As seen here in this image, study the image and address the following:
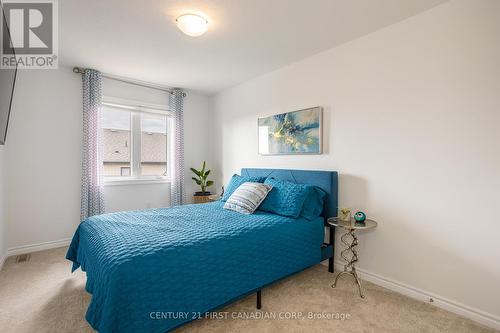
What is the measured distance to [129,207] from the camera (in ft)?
12.8

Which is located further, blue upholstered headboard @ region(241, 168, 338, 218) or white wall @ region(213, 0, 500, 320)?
blue upholstered headboard @ region(241, 168, 338, 218)

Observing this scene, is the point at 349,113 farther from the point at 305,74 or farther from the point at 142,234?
the point at 142,234

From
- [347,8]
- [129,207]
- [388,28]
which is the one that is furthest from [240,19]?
[129,207]

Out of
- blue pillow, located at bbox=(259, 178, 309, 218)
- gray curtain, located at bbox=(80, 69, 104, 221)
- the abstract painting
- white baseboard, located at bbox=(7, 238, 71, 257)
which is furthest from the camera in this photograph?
→ gray curtain, located at bbox=(80, 69, 104, 221)

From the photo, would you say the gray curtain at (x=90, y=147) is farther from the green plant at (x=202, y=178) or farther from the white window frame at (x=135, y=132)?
the green plant at (x=202, y=178)

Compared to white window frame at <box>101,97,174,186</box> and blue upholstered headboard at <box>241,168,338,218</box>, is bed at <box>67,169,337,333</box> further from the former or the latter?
white window frame at <box>101,97,174,186</box>

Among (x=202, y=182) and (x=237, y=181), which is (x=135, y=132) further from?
(x=237, y=181)

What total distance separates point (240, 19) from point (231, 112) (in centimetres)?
212

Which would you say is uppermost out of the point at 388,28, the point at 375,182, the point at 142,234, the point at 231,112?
the point at 388,28

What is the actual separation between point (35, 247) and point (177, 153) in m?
2.29

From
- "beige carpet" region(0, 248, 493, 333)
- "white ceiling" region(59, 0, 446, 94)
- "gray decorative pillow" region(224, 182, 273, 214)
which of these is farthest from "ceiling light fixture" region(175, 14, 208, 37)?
"beige carpet" region(0, 248, 493, 333)

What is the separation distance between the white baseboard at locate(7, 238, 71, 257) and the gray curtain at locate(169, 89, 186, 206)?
159cm

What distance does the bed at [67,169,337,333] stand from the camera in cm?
141

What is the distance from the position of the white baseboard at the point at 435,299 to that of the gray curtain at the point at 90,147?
11.7 feet
